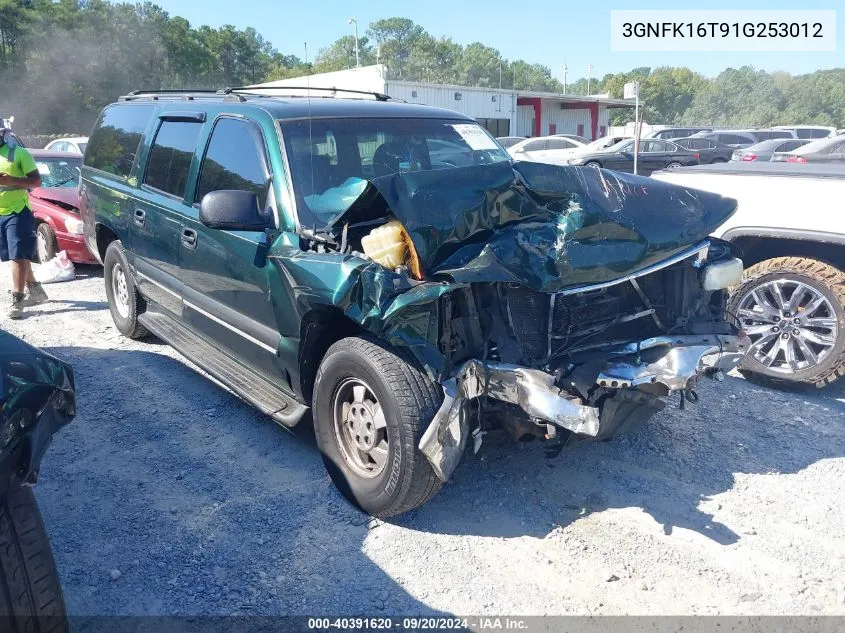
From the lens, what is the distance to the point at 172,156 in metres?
4.73

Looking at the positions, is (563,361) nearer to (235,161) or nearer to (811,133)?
(235,161)

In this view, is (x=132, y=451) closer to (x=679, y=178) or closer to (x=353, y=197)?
(x=353, y=197)

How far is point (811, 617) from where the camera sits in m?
2.71

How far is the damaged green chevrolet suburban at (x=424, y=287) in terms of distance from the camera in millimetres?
2979

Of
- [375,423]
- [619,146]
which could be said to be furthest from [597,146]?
[375,423]

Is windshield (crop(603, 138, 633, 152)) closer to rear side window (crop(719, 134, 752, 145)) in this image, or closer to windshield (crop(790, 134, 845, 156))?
rear side window (crop(719, 134, 752, 145))

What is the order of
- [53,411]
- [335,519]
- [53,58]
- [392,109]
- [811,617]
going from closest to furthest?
[53,411], [811,617], [335,519], [392,109], [53,58]

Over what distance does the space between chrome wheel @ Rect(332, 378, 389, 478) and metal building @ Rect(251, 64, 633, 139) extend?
62.0 ft

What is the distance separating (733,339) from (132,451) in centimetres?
344

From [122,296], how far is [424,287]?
13.5 ft

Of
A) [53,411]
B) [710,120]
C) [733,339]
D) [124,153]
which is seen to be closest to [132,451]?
[53,411]

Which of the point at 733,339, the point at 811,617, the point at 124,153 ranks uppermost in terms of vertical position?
the point at 124,153

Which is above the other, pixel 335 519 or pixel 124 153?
pixel 124 153

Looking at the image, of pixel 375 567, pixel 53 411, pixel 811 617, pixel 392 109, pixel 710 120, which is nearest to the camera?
pixel 53 411
